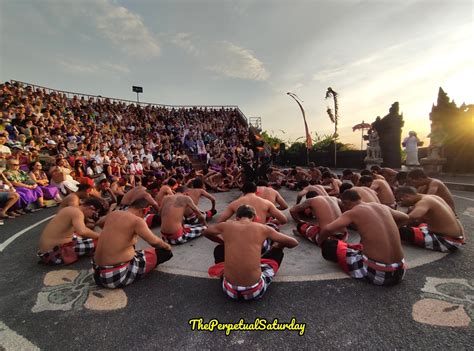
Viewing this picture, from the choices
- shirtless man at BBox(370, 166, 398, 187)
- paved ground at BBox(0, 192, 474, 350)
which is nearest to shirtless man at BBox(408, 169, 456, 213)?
paved ground at BBox(0, 192, 474, 350)

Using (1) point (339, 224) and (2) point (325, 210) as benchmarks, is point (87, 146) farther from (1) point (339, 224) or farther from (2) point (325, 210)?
(1) point (339, 224)

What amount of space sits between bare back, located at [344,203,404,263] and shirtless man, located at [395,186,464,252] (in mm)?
886

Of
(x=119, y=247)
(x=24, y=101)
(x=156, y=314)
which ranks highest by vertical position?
(x=24, y=101)

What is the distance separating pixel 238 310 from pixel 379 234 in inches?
69.1

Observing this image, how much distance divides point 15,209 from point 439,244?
32.1 ft

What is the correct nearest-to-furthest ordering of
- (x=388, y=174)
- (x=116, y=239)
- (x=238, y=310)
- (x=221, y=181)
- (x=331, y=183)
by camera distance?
(x=238, y=310) < (x=116, y=239) < (x=331, y=183) < (x=388, y=174) < (x=221, y=181)

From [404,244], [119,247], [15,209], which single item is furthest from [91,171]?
[404,244]

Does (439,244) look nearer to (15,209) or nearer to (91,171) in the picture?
(15,209)

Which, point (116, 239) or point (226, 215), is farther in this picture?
point (226, 215)

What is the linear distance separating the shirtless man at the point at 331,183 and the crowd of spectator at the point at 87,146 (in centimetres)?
452

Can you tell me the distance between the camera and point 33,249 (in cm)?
423

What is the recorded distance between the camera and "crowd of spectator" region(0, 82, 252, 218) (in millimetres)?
7379

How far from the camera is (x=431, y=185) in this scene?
453 centimetres

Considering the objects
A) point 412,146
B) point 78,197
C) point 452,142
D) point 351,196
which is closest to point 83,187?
point 78,197
